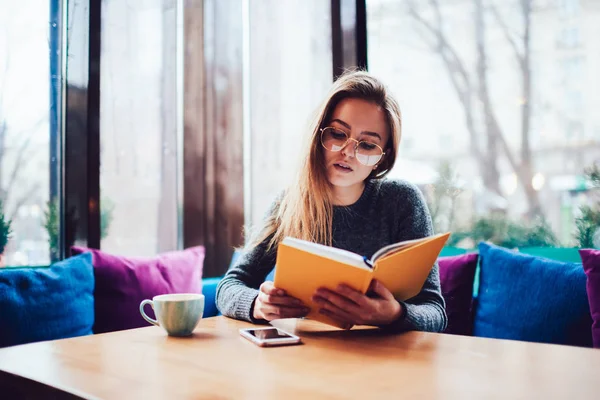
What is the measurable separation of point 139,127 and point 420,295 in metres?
1.70

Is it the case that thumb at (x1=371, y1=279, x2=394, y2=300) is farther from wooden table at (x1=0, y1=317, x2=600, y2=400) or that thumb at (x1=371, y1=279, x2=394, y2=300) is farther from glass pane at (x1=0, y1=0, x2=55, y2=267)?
glass pane at (x1=0, y1=0, x2=55, y2=267)

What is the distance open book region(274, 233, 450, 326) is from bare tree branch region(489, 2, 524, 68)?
139 centimetres

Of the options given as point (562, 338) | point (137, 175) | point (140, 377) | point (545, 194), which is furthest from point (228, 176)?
point (140, 377)

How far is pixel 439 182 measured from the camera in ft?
7.29

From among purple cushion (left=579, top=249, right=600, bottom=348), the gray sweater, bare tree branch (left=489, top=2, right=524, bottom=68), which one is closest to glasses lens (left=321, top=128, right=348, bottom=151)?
the gray sweater

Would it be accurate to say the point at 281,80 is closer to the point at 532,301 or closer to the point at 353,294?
the point at 532,301

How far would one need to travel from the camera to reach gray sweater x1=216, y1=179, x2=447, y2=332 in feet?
4.30

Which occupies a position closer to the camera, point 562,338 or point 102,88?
point 562,338

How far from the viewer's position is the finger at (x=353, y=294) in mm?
989

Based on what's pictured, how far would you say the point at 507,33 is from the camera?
6.92ft

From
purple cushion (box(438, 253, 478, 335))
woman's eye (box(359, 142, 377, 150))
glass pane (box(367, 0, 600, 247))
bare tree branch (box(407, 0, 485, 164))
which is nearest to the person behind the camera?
woman's eye (box(359, 142, 377, 150))

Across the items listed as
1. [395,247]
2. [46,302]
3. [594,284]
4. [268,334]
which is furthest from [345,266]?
[46,302]

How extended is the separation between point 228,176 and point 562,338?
5.82ft

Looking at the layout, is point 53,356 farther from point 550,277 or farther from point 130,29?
point 130,29
